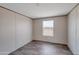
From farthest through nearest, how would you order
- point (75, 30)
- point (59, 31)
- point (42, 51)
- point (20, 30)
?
point (59, 31) → point (20, 30) → point (42, 51) → point (75, 30)

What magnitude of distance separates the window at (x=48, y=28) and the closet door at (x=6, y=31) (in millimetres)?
3521

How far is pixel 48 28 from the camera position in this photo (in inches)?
283

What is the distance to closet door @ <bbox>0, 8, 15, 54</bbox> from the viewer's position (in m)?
3.49

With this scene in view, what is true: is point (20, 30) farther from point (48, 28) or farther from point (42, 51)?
point (48, 28)

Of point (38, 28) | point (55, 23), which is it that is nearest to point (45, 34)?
point (38, 28)

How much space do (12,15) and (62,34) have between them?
12.9 ft

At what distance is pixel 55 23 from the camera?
263 inches

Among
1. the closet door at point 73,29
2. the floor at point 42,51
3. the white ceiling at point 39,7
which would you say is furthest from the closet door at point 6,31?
the closet door at point 73,29

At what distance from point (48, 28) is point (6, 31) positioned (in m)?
4.11

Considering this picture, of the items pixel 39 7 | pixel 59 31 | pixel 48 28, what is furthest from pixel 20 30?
pixel 59 31

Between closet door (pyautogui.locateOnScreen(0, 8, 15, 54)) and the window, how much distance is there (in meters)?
3.52

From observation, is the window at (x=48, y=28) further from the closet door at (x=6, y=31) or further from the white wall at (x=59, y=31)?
the closet door at (x=6, y=31)

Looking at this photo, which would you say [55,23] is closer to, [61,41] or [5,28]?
[61,41]
